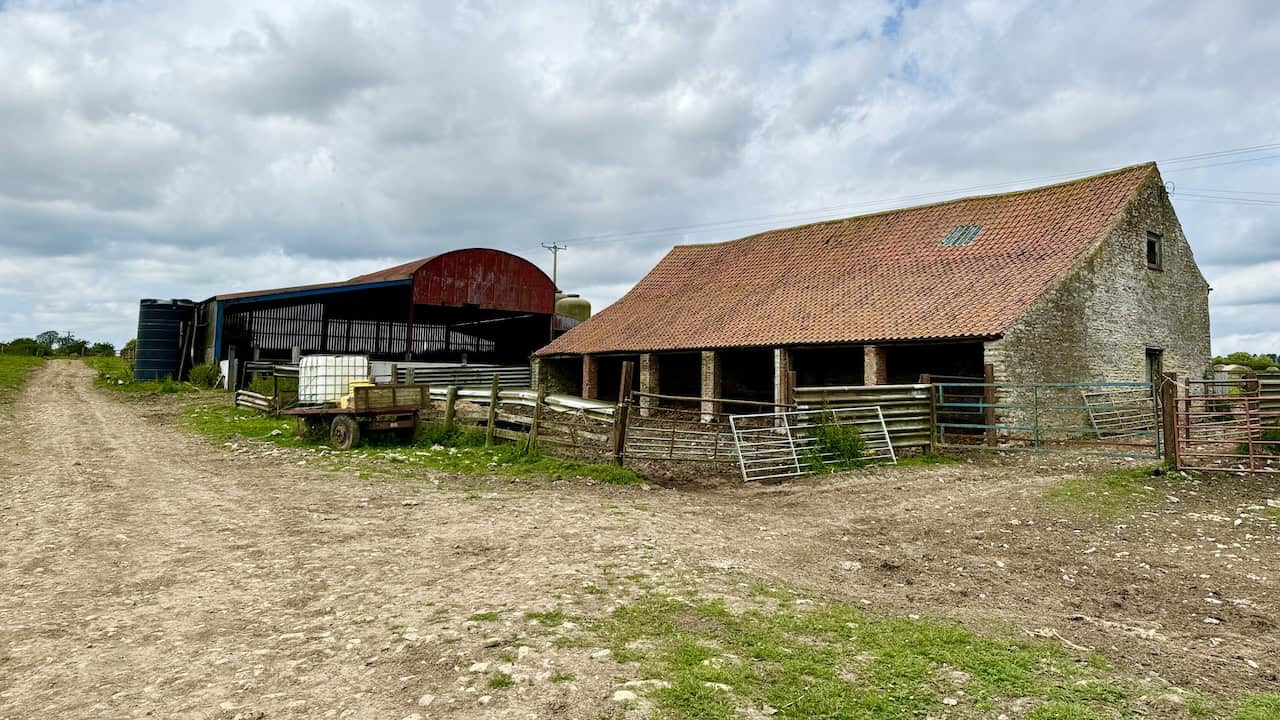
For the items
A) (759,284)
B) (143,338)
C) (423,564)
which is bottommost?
(423,564)

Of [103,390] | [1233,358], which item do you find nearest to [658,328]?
[103,390]

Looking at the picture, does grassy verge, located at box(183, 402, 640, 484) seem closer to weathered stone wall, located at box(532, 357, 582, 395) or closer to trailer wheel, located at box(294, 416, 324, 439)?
trailer wheel, located at box(294, 416, 324, 439)

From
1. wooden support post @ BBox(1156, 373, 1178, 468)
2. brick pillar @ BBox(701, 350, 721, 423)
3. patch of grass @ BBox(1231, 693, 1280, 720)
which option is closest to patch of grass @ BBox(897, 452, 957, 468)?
wooden support post @ BBox(1156, 373, 1178, 468)

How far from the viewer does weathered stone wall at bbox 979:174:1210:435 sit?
1550 centimetres

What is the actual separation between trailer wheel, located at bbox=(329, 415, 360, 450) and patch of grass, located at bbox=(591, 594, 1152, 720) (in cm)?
1068

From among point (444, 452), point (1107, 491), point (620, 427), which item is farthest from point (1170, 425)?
point (444, 452)

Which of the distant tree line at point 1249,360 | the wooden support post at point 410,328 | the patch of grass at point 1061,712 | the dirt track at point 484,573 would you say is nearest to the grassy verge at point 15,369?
the wooden support post at point 410,328

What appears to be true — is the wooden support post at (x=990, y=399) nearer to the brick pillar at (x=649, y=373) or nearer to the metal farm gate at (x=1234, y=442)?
the metal farm gate at (x=1234, y=442)

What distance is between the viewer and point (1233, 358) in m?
31.6

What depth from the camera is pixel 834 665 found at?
13.6ft

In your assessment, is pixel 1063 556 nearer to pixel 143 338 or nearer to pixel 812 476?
pixel 812 476

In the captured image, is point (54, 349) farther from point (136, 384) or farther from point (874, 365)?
point (874, 365)

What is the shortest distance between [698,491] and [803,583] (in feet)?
16.3

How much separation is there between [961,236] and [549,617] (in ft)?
62.4
